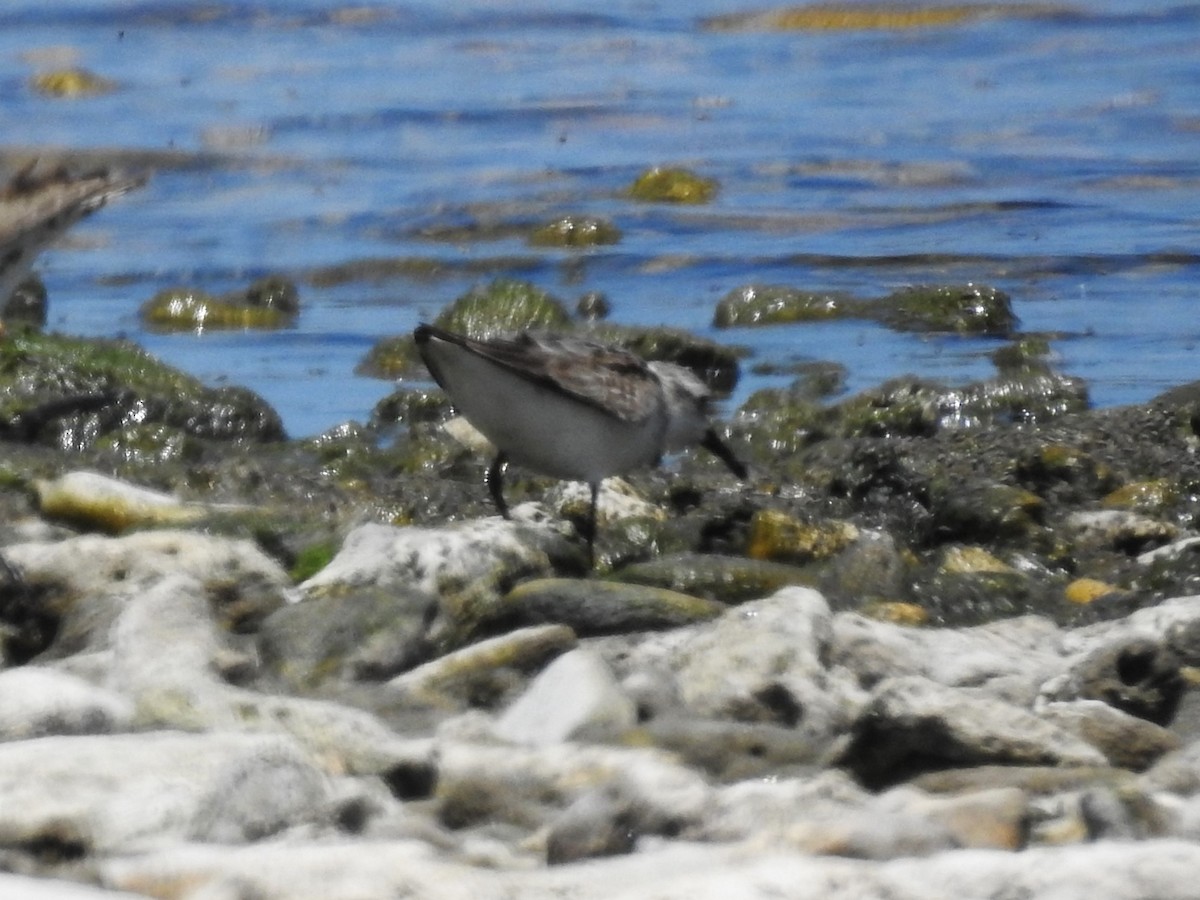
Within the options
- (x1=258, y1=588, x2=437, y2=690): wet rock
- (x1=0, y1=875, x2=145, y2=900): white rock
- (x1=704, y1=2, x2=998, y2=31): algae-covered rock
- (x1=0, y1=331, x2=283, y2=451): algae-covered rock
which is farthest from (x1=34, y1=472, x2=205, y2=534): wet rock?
(x1=704, y1=2, x2=998, y2=31): algae-covered rock

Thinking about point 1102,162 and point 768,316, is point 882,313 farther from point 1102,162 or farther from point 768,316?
point 1102,162

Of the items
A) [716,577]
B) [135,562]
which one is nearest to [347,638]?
[135,562]

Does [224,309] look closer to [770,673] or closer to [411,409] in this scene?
[411,409]

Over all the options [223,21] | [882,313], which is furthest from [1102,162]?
[223,21]

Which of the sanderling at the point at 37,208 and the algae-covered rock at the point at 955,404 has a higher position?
the sanderling at the point at 37,208

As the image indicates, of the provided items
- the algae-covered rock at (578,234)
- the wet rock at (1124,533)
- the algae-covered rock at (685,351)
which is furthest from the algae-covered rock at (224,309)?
the wet rock at (1124,533)

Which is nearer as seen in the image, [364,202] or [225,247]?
[225,247]

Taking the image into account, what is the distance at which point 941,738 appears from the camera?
4.38 metres

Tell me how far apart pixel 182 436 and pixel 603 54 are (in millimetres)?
14792

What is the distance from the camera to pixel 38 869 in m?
3.74

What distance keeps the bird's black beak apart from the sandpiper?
818 millimetres

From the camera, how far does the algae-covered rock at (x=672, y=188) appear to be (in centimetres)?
1659

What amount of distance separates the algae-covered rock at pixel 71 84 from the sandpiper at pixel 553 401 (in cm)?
1510

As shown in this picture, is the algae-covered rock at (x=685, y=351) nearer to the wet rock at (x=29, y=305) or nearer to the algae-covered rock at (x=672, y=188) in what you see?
the wet rock at (x=29, y=305)
